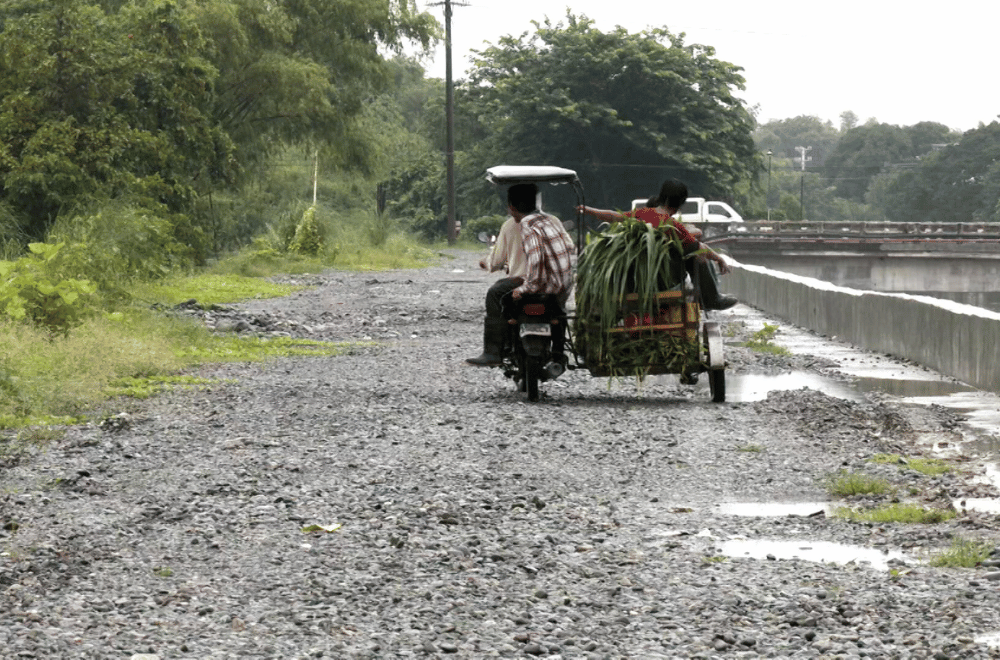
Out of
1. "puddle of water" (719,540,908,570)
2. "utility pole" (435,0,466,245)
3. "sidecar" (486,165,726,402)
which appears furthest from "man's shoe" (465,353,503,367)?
"utility pole" (435,0,466,245)

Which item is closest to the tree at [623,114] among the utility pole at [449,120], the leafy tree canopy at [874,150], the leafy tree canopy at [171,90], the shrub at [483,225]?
the shrub at [483,225]

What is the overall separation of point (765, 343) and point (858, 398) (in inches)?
265

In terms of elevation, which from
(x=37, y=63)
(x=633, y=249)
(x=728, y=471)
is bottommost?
(x=728, y=471)

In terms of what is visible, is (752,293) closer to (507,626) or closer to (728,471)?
(728,471)

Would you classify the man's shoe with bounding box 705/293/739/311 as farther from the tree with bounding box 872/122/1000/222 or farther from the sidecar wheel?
the tree with bounding box 872/122/1000/222

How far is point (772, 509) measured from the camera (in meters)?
8.70

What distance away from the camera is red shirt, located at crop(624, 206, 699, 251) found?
13.8 metres

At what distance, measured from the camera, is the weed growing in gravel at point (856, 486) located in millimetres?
9211

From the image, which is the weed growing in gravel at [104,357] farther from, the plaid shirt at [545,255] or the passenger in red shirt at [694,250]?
the passenger in red shirt at [694,250]

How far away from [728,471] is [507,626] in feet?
14.0

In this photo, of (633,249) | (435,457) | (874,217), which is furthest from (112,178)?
(874,217)

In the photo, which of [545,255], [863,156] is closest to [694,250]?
[545,255]

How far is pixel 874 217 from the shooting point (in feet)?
561

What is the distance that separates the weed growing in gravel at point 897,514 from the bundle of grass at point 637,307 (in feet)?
16.6
